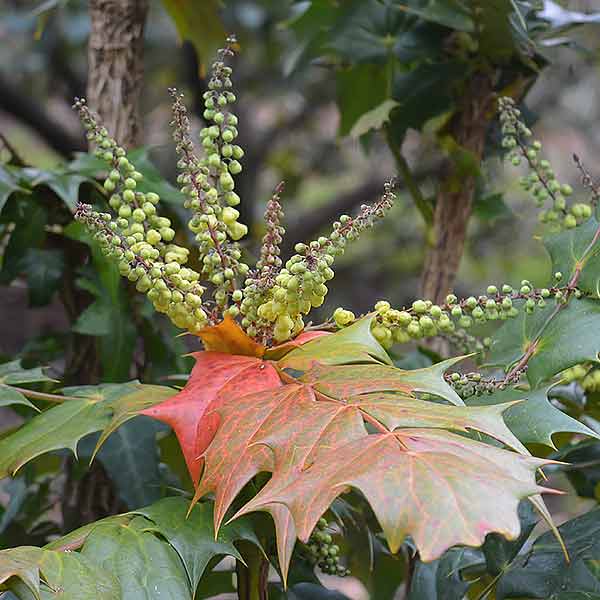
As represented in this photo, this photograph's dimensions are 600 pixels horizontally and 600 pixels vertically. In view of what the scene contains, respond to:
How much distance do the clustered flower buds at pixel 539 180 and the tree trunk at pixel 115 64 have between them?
19.0 inches

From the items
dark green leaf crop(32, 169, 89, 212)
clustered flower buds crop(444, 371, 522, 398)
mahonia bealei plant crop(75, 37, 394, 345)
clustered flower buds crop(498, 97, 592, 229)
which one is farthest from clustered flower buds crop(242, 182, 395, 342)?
dark green leaf crop(32, 169, 89, 212)

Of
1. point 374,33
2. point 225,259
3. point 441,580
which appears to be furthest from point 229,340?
point 374,33

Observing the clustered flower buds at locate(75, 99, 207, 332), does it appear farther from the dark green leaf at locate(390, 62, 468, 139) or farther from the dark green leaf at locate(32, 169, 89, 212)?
the dark green leaf at locate(390, 62, 468, 139)

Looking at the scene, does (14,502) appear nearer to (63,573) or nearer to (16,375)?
(16,375)

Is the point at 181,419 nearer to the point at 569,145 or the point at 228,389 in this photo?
the point at 228,389

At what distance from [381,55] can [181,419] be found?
0.74 m

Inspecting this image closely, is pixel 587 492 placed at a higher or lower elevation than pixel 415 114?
lower

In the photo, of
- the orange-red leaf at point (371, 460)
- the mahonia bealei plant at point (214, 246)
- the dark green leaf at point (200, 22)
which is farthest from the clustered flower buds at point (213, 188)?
the dark green leaf at point (200, 22)

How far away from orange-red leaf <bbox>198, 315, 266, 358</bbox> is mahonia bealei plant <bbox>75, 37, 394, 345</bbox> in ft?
0.04

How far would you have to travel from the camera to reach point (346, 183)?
3576 millimetres

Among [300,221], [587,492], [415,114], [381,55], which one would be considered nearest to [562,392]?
[587,492]

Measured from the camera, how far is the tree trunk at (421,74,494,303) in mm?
1153

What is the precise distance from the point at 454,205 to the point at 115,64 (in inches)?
18.3

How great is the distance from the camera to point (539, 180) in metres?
0.87
